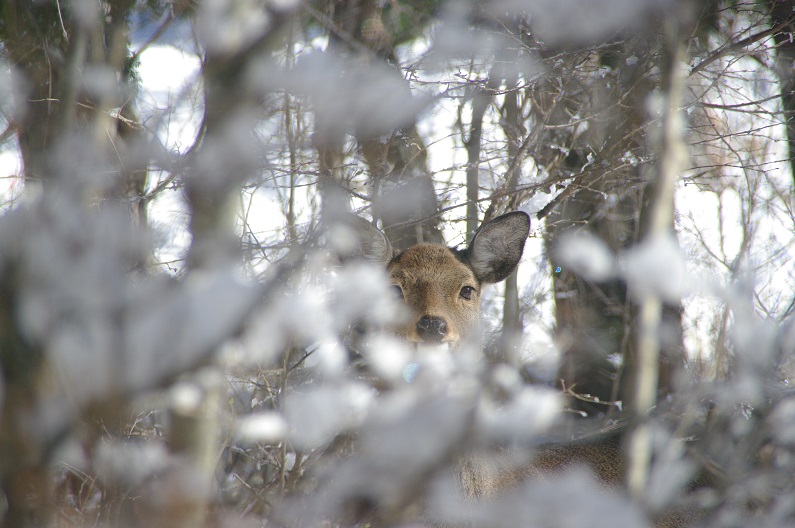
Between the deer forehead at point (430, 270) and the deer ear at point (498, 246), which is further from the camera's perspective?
the deer ear at point (498, 246)

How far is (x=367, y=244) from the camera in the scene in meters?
→ 4.61

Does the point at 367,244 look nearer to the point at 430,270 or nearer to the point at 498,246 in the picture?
the point at 430,270

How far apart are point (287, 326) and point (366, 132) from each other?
7.69 ft

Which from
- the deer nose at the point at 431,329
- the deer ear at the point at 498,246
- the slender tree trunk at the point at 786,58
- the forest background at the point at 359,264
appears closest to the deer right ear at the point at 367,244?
the forest background at the point at 359,264

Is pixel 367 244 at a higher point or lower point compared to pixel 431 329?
higher

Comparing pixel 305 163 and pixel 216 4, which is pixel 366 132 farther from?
pixel 216 4

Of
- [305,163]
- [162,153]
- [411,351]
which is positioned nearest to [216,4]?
[162,153]

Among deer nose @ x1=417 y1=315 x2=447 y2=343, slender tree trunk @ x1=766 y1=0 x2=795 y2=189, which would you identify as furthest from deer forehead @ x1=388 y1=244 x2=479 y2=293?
slender tree trunk @ x1=766 y1=0 x2=795 y2=189

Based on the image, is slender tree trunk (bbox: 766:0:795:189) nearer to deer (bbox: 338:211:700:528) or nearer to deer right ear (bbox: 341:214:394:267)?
deer (bbox: 338:211:700:528)

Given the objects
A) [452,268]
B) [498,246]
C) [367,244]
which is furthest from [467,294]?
[367,244]

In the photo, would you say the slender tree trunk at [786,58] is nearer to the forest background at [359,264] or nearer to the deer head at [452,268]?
the forest background at [359,264]

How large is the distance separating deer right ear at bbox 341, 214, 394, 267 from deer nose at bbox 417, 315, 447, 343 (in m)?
0.72

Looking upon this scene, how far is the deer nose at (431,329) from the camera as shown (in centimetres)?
390

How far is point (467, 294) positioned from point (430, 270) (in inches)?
11.6
